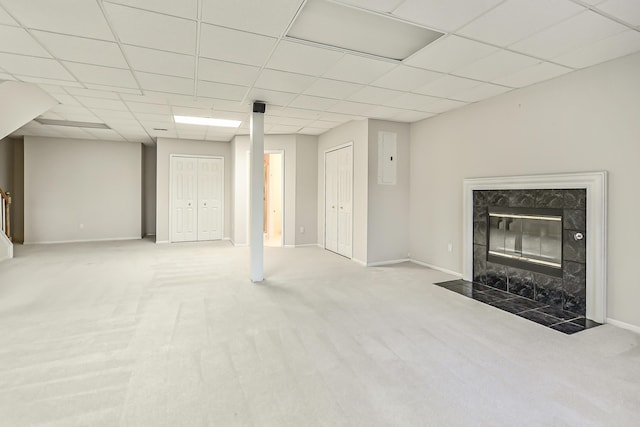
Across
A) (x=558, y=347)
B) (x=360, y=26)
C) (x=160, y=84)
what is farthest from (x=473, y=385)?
(x=160, y=84)

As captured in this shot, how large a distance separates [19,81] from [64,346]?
11.0ft

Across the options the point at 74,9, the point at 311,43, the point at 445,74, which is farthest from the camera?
the point at 445,74

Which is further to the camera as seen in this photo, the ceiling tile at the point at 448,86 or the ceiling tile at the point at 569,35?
the ceiling tile at the point at 448,86

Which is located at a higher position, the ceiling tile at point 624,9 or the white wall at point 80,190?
the ceiling tile at point 624,9

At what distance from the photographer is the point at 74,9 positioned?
2.36m

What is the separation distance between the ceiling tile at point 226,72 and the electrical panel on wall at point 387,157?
2.60 meters

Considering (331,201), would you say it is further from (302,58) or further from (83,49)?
(83,49)

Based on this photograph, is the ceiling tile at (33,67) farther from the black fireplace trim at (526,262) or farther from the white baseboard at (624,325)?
the white baseboard at (624,325)

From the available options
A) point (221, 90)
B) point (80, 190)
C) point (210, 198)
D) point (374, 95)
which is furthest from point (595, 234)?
point (80, 190)

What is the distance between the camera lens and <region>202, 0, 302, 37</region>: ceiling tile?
228 centimetres

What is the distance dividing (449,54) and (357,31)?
925 mm

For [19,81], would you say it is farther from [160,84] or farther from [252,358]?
[252,358]

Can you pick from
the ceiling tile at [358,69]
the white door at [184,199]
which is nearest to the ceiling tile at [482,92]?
the ceiling tile at [358,69]

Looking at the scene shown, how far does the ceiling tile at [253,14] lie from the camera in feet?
7.47
